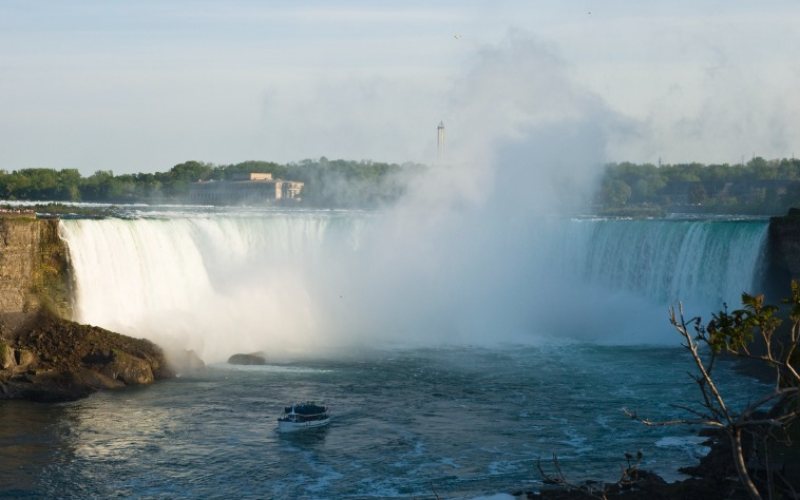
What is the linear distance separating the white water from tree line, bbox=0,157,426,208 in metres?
22.1

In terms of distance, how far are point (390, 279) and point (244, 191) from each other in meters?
44.3

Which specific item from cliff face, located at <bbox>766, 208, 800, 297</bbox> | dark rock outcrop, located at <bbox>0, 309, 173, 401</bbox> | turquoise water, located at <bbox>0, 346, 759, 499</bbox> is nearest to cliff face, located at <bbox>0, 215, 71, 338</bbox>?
dark rock outcrop, located at <bbox>0, 309, 173, 401</bbox>

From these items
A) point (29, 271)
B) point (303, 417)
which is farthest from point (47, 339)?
point (303, 417)

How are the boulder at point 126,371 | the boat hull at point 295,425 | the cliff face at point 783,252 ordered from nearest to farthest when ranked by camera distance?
the boat hull at point 295,425 → the boulder at point 126,371 → the cliff face at point 783,252

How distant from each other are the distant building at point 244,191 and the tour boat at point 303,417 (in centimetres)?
5721

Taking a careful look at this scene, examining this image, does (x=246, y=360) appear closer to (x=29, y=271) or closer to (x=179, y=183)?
(x=29, y=271)

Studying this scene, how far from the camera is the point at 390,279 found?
1662 inches

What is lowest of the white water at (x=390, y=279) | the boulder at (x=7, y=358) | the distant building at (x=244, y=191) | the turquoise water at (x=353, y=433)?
the turquoise water at (x=353, y=433)

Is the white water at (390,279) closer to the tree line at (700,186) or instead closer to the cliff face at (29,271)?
the cliff face at (29,271)

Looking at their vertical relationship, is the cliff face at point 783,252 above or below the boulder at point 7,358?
above

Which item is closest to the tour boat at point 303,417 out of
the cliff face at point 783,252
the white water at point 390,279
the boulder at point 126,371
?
the boulder at point 126,371

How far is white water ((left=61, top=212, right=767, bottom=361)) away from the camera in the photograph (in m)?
33.5

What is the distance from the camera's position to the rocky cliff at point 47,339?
86.9 ft

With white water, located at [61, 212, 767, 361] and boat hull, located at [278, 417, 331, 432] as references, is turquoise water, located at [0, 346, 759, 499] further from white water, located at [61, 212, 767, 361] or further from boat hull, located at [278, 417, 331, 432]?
white water, located at [61, 212, 767, 361]
